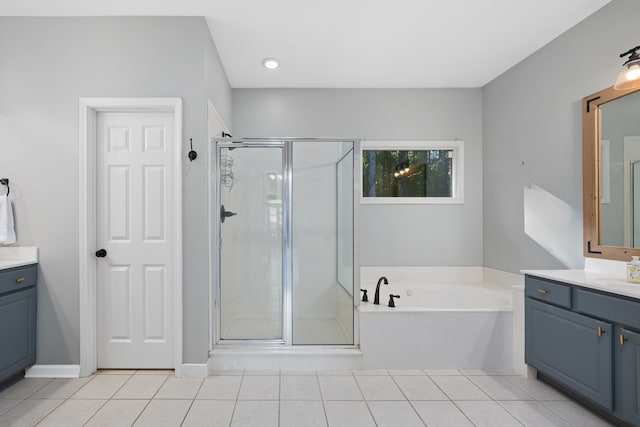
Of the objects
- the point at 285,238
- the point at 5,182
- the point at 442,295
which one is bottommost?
the point at 442,295

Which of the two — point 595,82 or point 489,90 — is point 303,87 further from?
point 595,82

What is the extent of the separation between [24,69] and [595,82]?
429 centimetres

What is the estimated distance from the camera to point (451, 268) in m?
3.92

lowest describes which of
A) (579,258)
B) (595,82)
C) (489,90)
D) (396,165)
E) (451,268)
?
(451,268)

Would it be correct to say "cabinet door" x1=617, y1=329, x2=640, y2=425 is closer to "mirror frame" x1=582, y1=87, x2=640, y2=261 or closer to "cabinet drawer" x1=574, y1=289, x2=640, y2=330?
"cabinet drawer" x1=574, y1=289, x2=640, y2=330

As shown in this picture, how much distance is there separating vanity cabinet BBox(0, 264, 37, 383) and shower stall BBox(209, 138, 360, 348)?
4.35ft

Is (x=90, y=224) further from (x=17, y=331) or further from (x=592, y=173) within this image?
(x=592, y=173)

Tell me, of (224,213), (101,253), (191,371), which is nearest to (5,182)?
(101,253)

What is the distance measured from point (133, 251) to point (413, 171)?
9.96 ft

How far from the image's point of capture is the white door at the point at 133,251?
2662mm

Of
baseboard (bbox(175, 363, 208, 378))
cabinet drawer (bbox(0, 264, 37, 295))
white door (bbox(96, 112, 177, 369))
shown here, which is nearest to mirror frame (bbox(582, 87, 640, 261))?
baseboard (bbox(175, 363, 208, 378))

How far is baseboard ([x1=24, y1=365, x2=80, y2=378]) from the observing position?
254 cm

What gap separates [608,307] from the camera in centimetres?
192

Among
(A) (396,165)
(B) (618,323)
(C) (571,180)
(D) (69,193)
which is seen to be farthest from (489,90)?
(D) (69,193)
